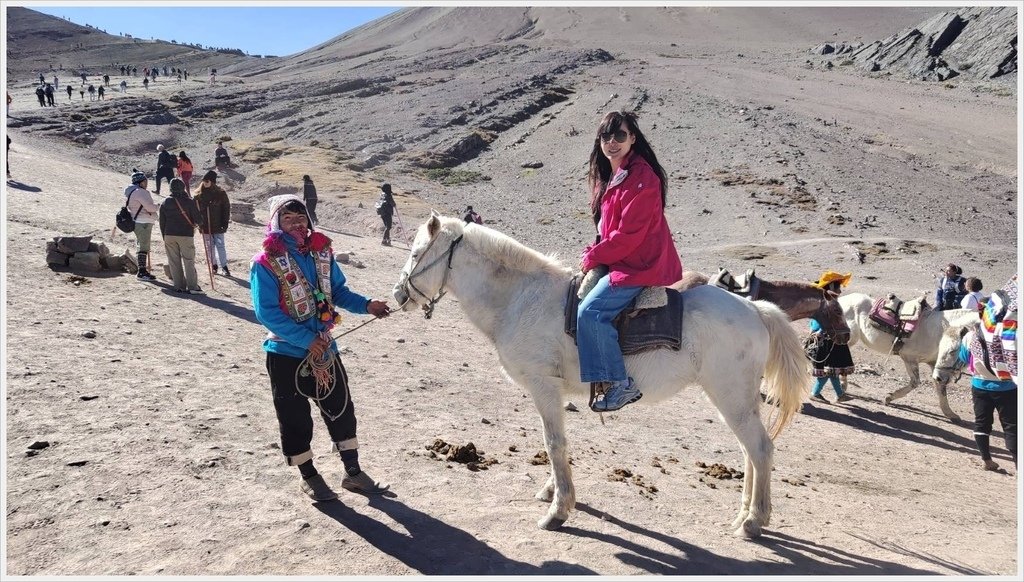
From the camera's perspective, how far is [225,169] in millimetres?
31250

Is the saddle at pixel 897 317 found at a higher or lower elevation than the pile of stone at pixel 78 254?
lower

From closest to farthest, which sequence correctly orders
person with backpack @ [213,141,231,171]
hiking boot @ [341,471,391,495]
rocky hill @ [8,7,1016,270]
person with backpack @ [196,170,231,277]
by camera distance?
hiking boot @ [341,471,391,495] < person with backpack @ [196,170,231,277] < rocky hill @ [8,7,1016,270] < person with backpack @ [213,141,231,171]

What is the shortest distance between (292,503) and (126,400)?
261 cm

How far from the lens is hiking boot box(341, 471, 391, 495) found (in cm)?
502

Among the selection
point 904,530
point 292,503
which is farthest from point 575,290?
point 904,530

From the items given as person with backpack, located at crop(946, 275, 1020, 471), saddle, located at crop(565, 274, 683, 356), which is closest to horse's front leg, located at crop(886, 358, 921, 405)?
person with backpack, located at crop(946, 275, 1020, 471)

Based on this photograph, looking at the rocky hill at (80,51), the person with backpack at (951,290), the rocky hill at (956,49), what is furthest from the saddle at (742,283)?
the rocky hill at (80,51)

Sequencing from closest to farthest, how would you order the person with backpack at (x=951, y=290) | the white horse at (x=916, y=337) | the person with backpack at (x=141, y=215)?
the white horse at (x=916, y=337) < the person with backpack at (x=141, y=215) < the person with backpack at (x=951, y=290)

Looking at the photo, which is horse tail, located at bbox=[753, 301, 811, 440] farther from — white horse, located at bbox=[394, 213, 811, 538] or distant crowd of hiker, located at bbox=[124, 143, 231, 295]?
distant crowd of hiker, located at bbox=[124, 143, 231, 295]

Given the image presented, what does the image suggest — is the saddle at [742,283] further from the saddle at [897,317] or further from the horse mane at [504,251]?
the horse mane at [504,251]

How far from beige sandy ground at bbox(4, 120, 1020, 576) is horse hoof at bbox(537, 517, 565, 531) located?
0.05m

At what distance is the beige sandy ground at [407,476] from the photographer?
14.1 feet

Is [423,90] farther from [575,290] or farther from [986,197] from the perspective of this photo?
[575,290]

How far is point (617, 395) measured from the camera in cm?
471
